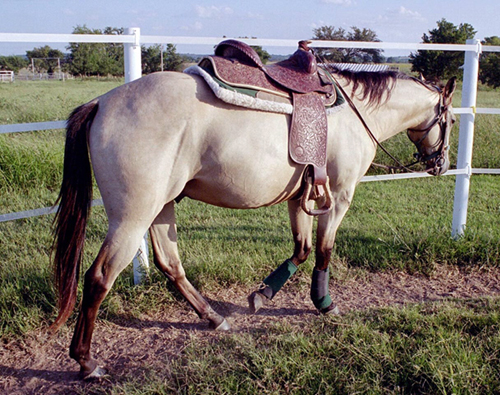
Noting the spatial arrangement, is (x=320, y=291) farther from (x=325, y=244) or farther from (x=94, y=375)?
(x=94, y=375)

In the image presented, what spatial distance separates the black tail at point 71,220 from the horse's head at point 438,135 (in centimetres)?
251

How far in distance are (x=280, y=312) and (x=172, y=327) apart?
800 mm

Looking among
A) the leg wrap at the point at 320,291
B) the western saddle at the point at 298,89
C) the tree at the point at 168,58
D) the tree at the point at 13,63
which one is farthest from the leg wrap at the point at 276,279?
the tree at the point at 13,63

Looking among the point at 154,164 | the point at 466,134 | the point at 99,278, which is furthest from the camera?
the point at 466,134

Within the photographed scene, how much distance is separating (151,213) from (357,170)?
1413 mm

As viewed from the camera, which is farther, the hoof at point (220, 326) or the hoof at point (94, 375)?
the hoof at point (220, 326)

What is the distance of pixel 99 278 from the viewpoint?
2600 millimetres

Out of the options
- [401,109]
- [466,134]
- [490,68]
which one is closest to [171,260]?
[401,109]

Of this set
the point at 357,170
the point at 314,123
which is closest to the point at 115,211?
the point at 314,123

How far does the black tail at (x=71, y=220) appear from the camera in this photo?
104 inches

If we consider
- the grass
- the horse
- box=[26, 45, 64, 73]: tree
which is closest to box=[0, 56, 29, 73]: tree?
box=[26, 45, 64, 73]: tree

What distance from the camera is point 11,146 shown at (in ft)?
20.1

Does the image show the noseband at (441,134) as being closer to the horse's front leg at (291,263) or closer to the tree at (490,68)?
the horse's front leg at (291,263)

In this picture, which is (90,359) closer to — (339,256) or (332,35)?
(339,256)
